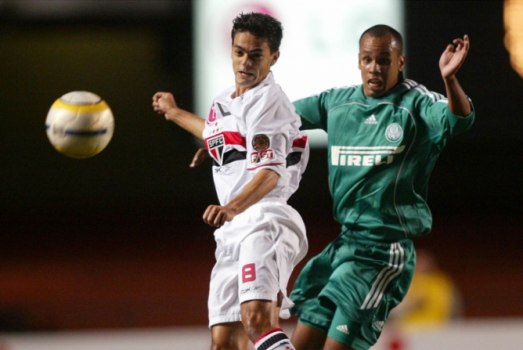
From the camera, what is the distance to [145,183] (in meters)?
11.0

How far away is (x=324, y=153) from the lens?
10.2 meters

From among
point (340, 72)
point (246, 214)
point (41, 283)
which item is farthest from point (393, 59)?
point (41, 283)

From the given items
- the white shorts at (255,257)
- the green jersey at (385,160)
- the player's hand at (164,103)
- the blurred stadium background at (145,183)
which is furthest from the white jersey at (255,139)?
the blurred stadium background at (145,183)

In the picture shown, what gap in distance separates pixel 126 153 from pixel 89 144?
20.0 ft

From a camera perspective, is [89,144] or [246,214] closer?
[246,214]

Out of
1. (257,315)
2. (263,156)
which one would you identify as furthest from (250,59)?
(257,315)

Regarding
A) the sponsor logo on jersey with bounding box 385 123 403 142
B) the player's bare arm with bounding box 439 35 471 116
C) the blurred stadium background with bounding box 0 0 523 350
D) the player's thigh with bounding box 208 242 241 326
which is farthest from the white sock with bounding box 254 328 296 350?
the blurred stadium background with bounding box 0 0 523 350

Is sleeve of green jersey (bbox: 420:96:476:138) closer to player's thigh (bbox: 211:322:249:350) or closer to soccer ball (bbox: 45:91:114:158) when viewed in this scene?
player's thigh (bbox: 211:322:249:350)

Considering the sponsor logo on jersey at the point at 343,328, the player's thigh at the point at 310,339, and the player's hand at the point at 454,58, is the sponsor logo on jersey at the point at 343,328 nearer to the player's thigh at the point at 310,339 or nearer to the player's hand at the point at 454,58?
the player's thigh at the point at 310,339

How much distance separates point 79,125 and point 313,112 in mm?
1098

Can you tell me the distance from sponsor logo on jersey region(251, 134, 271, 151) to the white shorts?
0.88 ft

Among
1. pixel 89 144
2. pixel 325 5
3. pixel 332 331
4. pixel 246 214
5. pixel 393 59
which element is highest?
pixel 325 5

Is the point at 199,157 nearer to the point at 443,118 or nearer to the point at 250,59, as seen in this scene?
the point at 250,59

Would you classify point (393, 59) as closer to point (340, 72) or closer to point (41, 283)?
point (340, 72)
